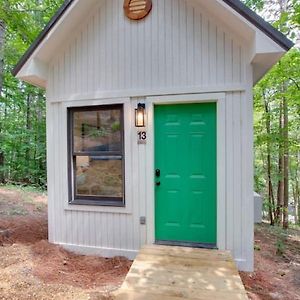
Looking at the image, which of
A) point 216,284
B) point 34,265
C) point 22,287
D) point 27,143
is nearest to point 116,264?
point 34,265

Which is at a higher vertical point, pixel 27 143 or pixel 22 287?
pixel 27 143

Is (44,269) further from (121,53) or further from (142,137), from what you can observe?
(121,53)

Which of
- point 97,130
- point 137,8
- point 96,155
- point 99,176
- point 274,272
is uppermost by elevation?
point 137,8

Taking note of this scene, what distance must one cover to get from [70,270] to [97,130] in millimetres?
2151

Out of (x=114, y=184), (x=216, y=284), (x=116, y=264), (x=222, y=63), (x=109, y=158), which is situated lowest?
(x=116, y=264)

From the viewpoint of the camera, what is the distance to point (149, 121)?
411cm

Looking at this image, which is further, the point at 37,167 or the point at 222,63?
the point at 37,167

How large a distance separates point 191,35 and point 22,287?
3.94 m

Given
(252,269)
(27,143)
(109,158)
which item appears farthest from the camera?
(27,143)

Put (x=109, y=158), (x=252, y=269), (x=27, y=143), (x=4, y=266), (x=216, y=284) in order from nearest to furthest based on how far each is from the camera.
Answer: (x=216, y=284) → (x=4, y=266) → (x=252, y=269) → (x=109, y=158) → (x=27, y=143)

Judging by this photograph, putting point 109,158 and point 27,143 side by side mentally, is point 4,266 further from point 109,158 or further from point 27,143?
point 27,143

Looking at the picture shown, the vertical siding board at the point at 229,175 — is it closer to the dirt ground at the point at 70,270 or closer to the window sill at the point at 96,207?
the dirt ground at the point at 70,270

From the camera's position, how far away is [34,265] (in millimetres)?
3686

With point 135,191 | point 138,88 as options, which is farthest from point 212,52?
point 135,191
